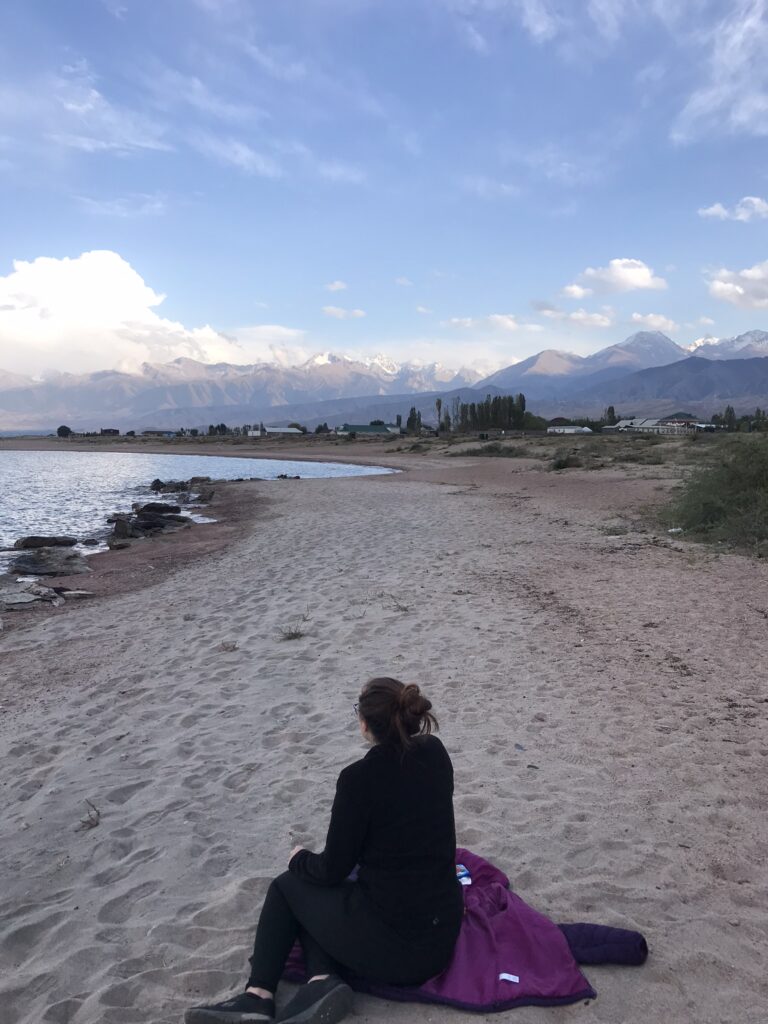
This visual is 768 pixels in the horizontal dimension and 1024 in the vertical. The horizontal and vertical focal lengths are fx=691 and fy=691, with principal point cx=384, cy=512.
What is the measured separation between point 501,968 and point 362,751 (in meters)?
2.44

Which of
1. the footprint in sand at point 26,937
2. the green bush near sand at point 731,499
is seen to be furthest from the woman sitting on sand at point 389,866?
the green bush near sand at point 731,499

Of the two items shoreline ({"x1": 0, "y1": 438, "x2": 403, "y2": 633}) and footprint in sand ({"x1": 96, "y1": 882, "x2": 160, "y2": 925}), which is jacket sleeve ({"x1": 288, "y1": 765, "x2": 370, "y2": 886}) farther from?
shoreline ({"x1": 0, "y1": 438, "x2": 403, "y2": 633})

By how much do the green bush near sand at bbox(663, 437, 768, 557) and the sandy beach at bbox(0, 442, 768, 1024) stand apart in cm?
163

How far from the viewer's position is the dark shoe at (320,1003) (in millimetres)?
2607

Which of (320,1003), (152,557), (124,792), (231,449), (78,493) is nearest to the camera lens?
(320,1003)

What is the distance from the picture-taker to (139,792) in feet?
15.4

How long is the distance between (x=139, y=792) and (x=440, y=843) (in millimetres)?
2742

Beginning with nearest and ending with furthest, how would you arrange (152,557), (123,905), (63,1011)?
(63,1011)
(123,905)
(152,557)

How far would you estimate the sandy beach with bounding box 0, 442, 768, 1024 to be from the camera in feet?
10.2

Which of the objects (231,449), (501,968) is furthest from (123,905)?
(231,449)

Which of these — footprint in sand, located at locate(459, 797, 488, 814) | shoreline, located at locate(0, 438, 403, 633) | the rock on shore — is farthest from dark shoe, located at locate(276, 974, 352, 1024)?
the rock on shore

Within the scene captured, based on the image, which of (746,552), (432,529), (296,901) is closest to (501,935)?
(296,901)

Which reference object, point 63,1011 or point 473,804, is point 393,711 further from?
point 473,804

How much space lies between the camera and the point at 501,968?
285 cm
